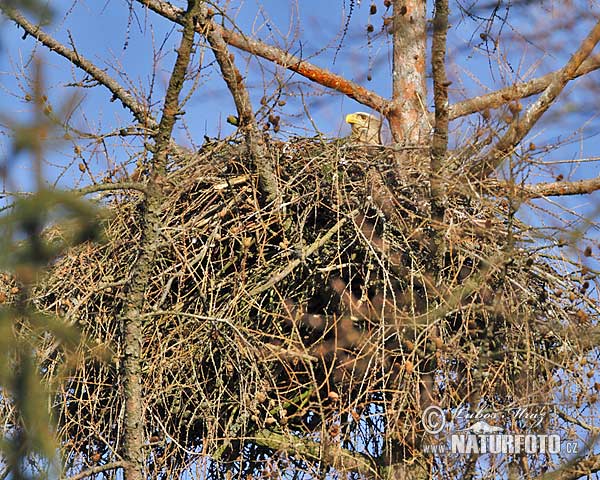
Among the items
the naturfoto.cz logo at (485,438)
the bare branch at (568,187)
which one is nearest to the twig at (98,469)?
the naturfoto.cz logo at (485,438)

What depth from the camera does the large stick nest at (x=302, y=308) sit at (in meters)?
3.38

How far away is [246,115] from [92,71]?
112 centimetres

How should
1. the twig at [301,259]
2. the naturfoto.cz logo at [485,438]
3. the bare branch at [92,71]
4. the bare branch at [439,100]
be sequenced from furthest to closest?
1. the bare branch at [92,71]
2. the twig at [301,259]
3. the bare branch at [439,100]
4. the naturfoto.cz logo at [485,438]

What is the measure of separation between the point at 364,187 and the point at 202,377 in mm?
963

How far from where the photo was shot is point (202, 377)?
3.59m

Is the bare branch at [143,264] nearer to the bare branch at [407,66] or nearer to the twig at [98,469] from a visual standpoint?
the twig at [98,469]

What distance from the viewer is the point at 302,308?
3709 mm

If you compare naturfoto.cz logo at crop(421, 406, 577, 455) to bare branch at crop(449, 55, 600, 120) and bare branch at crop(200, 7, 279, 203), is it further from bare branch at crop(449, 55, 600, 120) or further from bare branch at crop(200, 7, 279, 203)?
bare branch at crop(449, 55, 600, 120)

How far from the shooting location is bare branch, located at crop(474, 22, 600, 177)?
355 centimetres

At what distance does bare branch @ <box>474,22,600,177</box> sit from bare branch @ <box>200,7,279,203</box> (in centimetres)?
81

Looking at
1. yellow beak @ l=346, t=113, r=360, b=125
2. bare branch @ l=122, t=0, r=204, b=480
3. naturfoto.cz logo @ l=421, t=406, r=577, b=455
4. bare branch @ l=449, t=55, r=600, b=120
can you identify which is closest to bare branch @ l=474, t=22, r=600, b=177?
bare branch @ l=449, t=55, r=600, b=120

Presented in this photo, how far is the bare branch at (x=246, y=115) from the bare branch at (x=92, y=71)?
52cm

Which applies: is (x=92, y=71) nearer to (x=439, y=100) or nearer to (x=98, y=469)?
(x=439, y=100)

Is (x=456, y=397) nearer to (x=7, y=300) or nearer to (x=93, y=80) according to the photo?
(x=7, y=300)
